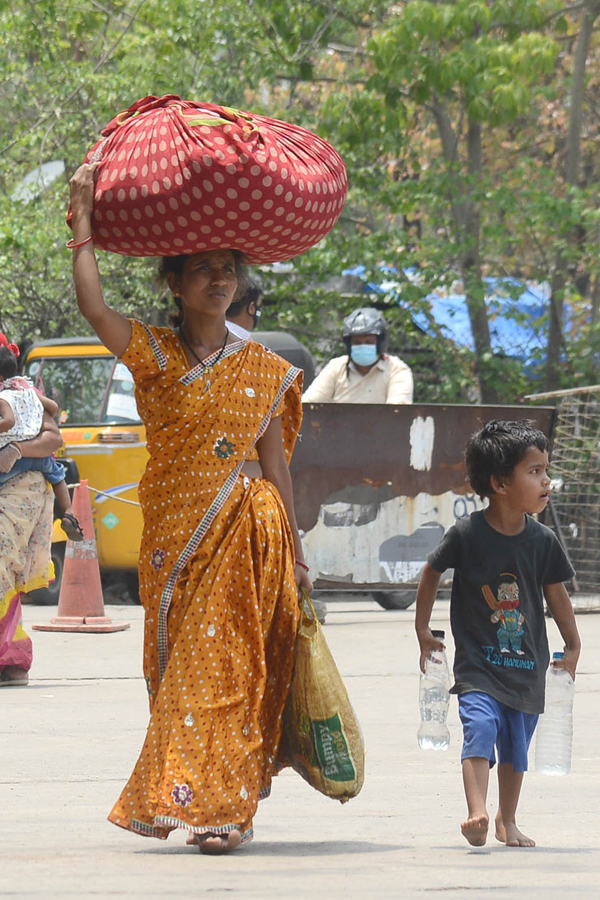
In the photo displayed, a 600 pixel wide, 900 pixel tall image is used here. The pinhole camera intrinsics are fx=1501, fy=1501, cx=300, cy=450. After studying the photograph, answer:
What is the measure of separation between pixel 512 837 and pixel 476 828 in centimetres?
29

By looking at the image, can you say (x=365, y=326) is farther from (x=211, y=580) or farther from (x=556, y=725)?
(x=211, y=580)

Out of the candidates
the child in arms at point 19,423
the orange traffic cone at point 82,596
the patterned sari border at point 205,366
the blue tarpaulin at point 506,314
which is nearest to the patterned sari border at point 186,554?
the patterned sari border at point 205,366

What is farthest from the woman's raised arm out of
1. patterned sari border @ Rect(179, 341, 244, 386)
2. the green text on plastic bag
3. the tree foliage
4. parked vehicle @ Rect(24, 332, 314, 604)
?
the tree foliage

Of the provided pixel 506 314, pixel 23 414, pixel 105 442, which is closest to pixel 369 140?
pixel 506 314

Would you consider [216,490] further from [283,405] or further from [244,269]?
[244,269]

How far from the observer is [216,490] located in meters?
4.13

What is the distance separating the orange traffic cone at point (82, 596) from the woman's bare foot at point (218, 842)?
6.02 metres

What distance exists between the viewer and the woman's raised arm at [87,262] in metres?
3.98

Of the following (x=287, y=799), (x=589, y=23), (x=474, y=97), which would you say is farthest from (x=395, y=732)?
(x=589, y=23)

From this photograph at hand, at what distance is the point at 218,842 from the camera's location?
391cm

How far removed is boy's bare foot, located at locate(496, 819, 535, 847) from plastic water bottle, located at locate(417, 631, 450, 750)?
315 mm

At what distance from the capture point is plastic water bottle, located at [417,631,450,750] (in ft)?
14.1

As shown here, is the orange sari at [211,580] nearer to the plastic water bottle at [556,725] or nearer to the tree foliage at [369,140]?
the plastic water bottle at [556,725]

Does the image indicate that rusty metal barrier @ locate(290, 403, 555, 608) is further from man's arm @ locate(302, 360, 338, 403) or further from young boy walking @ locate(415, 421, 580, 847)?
young boy walking @ locate(415, 421, 580, 847)
